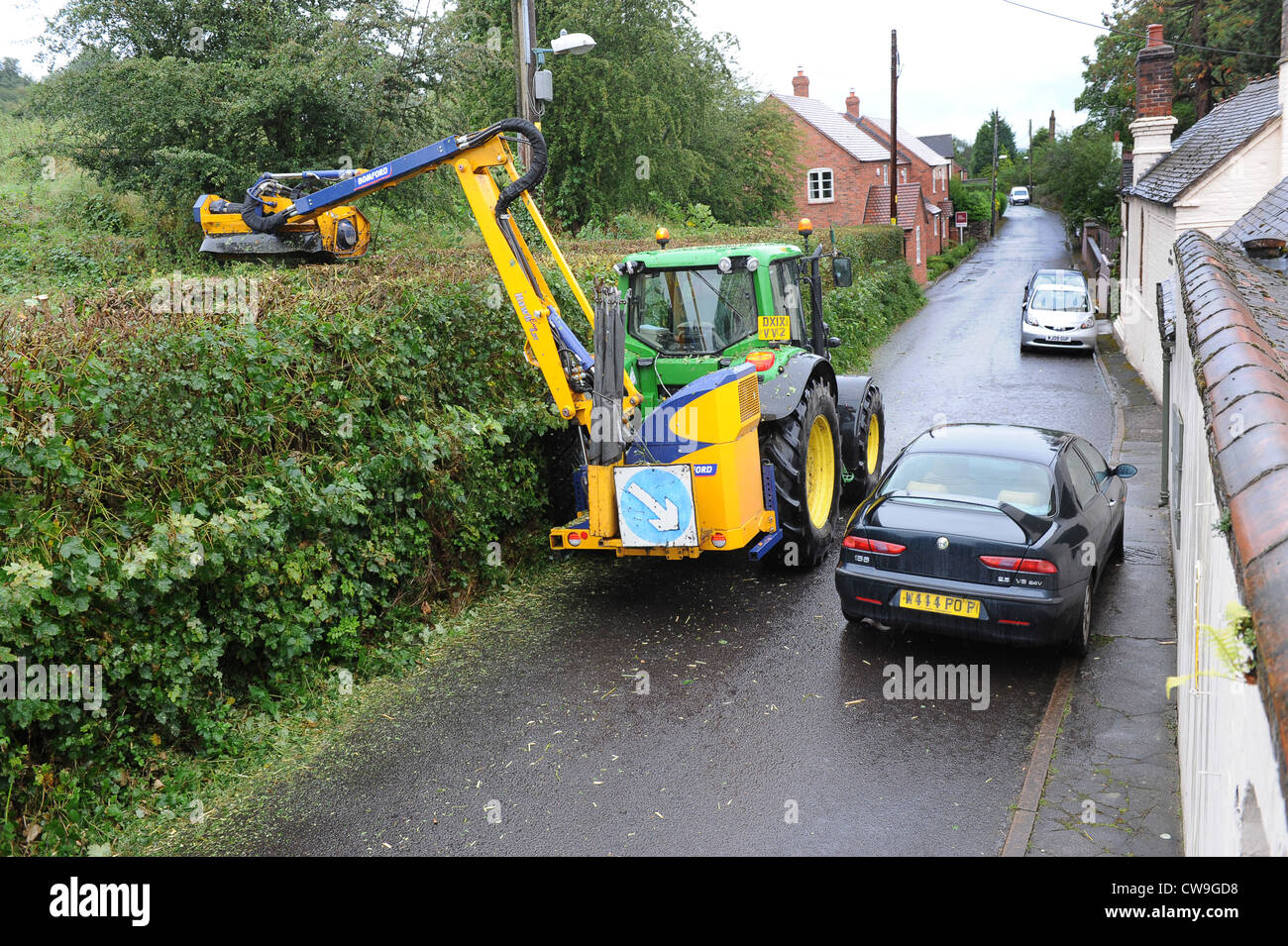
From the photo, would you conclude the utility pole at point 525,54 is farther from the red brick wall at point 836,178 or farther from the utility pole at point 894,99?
the red brick wall at point 836,178

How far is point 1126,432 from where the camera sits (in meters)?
15.1

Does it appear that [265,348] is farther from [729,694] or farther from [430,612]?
[729,694]

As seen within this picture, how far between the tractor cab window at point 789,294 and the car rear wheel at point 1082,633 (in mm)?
3857

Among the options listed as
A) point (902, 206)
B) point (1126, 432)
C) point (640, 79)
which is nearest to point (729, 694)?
point (1126, 432)

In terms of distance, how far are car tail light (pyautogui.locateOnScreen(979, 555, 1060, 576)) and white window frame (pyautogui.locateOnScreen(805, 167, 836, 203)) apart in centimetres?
4111

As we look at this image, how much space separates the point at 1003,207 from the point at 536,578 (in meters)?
86.5

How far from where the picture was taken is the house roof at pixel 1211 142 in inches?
648

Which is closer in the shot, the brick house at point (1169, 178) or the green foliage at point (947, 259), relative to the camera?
the brick house at point (1169, 178)

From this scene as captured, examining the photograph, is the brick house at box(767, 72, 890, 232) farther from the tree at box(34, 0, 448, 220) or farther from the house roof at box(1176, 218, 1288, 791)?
the house roof at box(1176, 218, 1288, 791)

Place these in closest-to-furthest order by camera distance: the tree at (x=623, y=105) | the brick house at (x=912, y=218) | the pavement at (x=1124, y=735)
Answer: the pavement at (x=1124, y=735), the tree at (x=623, y=105), the brick house at (x=912, y=218)

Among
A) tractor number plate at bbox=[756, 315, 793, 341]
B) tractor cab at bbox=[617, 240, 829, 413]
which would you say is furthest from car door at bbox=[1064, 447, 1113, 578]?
tractor number plate at bbox=[756, 315, 793, 341]

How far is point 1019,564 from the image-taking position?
6793mm

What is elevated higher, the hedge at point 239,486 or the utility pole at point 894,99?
the utility pole at point 894,99

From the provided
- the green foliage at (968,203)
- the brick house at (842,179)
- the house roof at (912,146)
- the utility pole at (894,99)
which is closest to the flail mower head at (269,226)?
the utility pole at (894,99)
